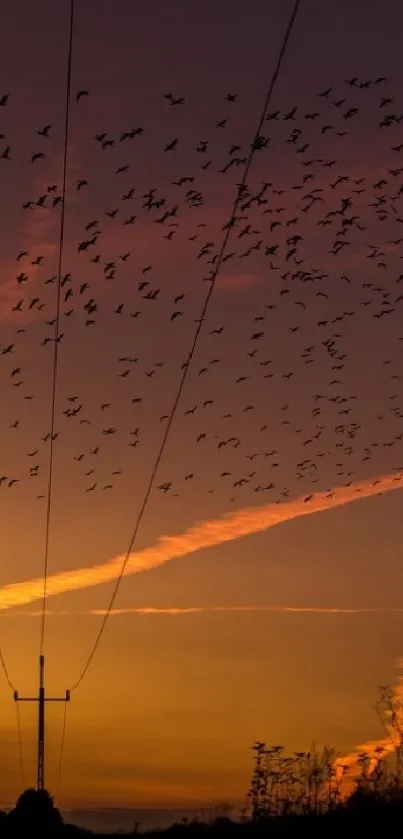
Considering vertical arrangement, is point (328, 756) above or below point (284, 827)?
above

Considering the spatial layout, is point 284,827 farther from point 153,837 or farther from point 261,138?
point 261,138

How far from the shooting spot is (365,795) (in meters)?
22.5

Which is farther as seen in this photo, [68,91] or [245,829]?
[68,91]

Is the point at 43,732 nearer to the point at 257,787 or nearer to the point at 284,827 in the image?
the point at 257,787

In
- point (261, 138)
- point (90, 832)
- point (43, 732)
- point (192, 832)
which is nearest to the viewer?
point (192, 832)

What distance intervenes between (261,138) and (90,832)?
14536 millimetres

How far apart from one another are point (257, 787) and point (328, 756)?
1.65 meters

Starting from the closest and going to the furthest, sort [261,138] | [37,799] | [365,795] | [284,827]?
[284,827] < [365,795] < [261,138] < [37,799]

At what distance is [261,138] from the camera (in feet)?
84.3

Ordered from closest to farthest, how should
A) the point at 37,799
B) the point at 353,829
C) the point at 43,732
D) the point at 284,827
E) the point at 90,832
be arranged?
the point at 353,829 < the point at 284,827 < the point at 90,832 < the point at 37,799 < the point at 43,732

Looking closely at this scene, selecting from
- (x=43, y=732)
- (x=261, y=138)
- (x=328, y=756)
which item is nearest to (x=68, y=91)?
(x=261, y=138)

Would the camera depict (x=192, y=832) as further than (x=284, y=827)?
Yes

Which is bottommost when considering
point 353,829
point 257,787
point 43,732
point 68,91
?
point 353,829

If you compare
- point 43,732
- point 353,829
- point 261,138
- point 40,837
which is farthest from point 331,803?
point 43,732
